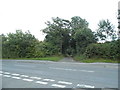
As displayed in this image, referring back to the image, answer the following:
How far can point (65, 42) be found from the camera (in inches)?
1181

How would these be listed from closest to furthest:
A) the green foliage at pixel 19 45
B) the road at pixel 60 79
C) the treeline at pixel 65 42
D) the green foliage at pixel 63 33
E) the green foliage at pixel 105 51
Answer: the road at pixel 60 79 < the green foliage at pixel 105 51 < the treeline at pixel 65 42 < the green foliage at pixel 19 45 < the green foliage at pixel 63 33

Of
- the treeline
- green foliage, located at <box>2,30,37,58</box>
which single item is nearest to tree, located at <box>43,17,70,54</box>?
the treeline

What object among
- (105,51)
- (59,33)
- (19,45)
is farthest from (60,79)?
(59,33)

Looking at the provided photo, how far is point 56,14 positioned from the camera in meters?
31.3

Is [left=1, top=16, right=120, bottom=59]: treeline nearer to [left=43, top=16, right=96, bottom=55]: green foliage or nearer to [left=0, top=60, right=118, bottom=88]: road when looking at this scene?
[left=43, top=16, right=96, bottom=55]: green foliage

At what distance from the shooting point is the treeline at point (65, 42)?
738 inches

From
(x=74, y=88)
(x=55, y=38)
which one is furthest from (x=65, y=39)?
(x=74, y=88)

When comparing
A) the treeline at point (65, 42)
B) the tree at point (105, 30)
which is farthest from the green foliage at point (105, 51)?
the tree at point (105, 30)

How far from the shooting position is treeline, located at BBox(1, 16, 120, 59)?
18750 mm

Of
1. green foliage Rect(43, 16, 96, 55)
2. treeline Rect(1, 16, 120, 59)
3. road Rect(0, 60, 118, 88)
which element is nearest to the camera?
road Rect(0, 60, 118, 88)

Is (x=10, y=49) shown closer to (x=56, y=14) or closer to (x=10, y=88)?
(x=56, y=14)

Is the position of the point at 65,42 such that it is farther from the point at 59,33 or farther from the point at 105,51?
the point at 105,51

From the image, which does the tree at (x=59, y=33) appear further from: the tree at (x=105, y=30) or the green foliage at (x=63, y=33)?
the tree at (x=105, y=30)

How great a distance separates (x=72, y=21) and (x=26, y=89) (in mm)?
27398
